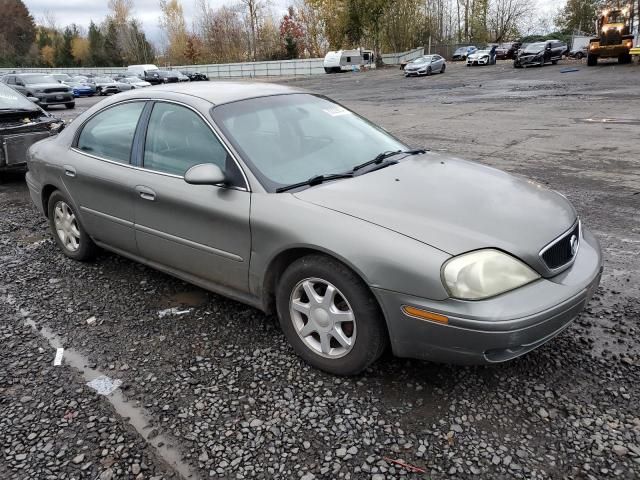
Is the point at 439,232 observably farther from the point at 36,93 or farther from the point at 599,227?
the point at 36,93

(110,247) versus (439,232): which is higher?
(439,232)

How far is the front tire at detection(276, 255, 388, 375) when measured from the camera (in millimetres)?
2613

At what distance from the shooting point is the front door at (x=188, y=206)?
309 cm

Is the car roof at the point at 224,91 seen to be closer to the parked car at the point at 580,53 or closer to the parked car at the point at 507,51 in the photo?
the parked car at the point at 580,53

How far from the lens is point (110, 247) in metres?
4.13

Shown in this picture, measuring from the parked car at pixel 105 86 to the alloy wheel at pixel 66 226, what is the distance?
34294 mm

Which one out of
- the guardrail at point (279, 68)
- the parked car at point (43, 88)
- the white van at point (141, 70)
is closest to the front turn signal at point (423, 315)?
the parked car at point (43, 88)

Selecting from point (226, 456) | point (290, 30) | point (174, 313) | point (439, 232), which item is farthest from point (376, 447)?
point (290, 30)

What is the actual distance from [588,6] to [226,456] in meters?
78.5

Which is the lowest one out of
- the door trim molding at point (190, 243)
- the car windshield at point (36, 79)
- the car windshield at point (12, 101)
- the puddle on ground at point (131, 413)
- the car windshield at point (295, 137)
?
the puddle on ground at point (131, 413)

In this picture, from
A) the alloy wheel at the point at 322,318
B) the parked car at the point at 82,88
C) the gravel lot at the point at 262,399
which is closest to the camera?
the gravel lot at the point at 262,399

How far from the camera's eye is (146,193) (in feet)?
11.6

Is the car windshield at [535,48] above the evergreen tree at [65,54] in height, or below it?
below

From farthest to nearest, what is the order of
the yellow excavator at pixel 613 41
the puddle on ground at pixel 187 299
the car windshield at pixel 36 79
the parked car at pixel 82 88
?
the parked car at pixel 82 88, the yellow excavator at pixel 613 41, the car windshield at pixel 36 79, the puddle on ground at pixel 187 299
